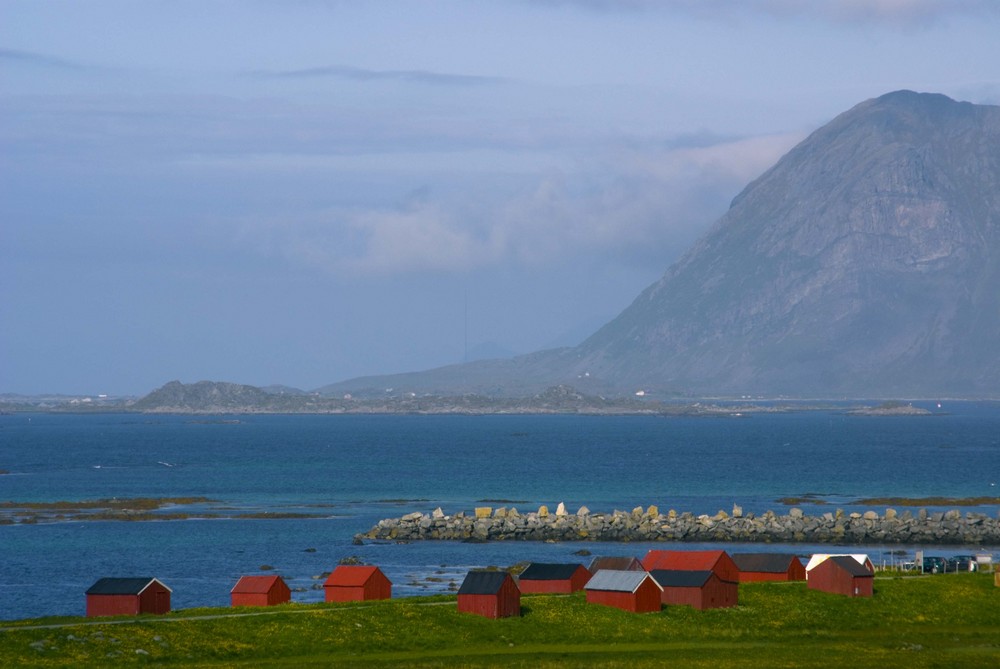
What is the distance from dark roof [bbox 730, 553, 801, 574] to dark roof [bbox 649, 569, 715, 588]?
9.16 m

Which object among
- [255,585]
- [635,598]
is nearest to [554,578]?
[635,598]

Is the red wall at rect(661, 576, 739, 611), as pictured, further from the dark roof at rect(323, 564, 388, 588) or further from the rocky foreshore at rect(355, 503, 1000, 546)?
the rocky foreshore at rect(355, 503, 1000, 546)

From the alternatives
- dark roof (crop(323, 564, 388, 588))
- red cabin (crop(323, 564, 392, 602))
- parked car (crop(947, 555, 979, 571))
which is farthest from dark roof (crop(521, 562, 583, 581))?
parked car (crop(947, 555, 979, 571))

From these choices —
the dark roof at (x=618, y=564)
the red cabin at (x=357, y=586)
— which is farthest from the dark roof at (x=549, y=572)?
the red cabin at (x=357, y=586)

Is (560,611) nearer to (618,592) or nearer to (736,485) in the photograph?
(618,592)

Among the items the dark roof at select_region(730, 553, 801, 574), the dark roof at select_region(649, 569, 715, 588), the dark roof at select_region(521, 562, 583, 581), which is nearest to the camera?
the dark roof at select_region(649, 569, 715, 588)

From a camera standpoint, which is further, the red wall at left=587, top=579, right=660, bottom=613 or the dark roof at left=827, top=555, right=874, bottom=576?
the dark roof at left=827, top=555, right=874, bottom=576

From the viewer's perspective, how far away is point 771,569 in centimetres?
7175

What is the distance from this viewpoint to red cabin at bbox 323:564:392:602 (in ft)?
213

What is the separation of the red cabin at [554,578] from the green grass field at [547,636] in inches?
123

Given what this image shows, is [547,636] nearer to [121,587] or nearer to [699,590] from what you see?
[699,590]

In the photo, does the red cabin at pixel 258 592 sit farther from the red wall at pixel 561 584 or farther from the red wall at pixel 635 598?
the red wall at pixel 635 598

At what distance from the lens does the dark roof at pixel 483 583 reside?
5844 centimetres

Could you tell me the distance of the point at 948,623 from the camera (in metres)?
61.8
